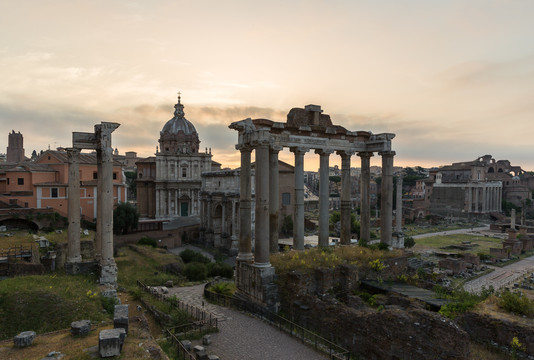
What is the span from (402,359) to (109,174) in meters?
14.5

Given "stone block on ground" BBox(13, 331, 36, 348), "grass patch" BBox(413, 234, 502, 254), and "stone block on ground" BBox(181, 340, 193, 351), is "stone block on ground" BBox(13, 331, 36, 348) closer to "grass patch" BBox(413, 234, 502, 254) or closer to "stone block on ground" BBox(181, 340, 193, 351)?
A: "stone block on ground" BBox(181, 340, 193, 351)

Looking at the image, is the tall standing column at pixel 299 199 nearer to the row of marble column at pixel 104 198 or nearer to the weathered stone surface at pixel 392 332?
the weathered stone surface at pixel 392 332

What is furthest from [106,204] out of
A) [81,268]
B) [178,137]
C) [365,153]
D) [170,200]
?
[178,137]

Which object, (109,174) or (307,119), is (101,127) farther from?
(307,119)

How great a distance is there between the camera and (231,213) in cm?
4378

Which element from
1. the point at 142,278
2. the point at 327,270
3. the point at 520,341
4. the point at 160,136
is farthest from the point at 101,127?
the point at 160,136

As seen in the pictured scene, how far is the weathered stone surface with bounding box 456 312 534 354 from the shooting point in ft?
32.9

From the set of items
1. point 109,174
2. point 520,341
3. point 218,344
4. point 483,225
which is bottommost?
point 483,225

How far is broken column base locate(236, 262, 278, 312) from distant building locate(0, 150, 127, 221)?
100 ft

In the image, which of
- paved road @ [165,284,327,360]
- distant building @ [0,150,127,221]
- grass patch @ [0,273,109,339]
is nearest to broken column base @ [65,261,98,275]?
grass patch @ [0,273,109,339]

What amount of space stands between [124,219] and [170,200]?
589 inches

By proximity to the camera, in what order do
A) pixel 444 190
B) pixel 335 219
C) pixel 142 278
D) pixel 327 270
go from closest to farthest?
pixel 327 270
pixel 142 278
pixel 335 219
pixel 444 190

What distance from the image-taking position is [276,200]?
17.7 metres

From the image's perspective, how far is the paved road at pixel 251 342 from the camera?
11508 millimetres
